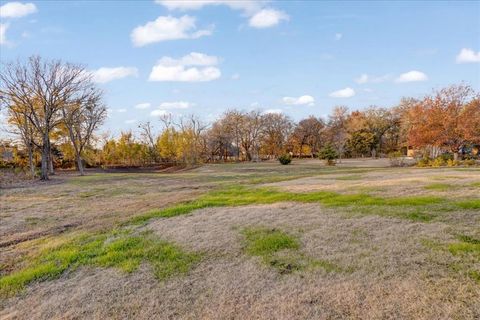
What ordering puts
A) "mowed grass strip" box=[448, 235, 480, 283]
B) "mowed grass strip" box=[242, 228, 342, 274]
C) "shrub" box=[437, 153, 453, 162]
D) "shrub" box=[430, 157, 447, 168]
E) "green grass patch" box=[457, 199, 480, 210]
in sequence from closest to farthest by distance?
"mowed grass strip" box=[448, 235, 480, 283], "mowed grass strip" box=[242, 228, 342, 274], "green grass patch" box=[457, 199, 480, 210], "shrub" box=[430, 157, 447, 168], "shrub" box=[437, 153, 453, 162]

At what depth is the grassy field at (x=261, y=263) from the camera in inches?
116

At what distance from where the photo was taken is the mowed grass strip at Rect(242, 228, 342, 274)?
146 inches

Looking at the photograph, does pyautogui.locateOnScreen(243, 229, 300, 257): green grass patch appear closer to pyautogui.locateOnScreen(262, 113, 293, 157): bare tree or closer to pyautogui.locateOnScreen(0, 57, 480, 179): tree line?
pyautogui.locateOnScreen(0, 57, 480, 179): tree line

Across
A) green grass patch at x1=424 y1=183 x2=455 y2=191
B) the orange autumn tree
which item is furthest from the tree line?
green grass patch at x1=424 y1=183 x2=455 y2=191

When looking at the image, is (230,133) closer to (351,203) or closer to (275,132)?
(275,132)

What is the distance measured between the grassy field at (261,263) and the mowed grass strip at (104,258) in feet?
0.07

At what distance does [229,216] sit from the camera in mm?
6309

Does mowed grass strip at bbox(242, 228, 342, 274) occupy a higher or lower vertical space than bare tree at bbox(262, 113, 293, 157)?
lower

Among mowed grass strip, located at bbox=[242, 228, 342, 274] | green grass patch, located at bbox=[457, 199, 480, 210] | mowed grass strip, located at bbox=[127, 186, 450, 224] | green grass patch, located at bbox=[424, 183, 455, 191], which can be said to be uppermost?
green grass patch, located at bbox=[424, 183, 455, 191]

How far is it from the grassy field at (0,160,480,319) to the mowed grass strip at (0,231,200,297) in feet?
0.07

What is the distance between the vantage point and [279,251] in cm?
422

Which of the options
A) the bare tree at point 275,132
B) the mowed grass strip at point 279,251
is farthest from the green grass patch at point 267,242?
the bare tree at point 275,132

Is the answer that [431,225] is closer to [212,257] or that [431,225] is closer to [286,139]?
[212,257]

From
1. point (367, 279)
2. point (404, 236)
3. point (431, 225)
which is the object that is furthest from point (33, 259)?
point (431, 225)
